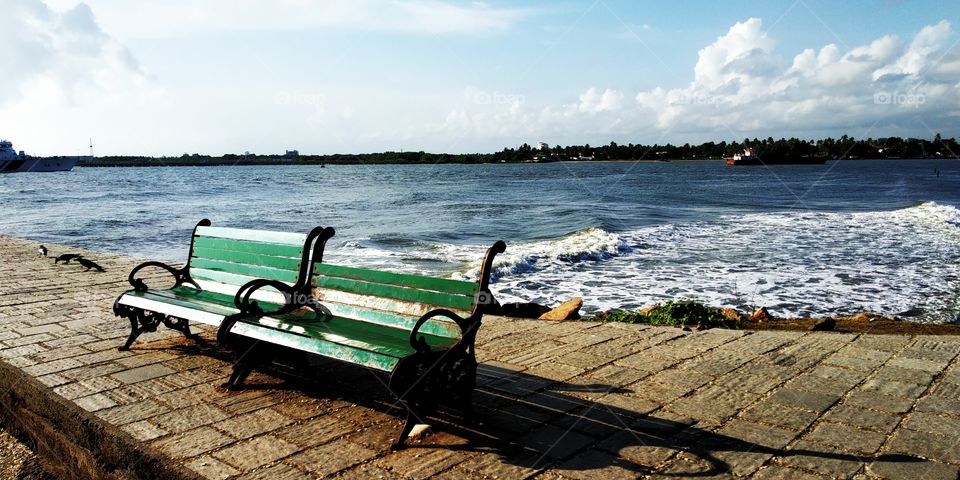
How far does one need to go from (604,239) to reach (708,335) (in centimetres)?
1139

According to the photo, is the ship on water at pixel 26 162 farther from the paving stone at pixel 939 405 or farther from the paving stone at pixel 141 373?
the paving stone at pixel 939 405

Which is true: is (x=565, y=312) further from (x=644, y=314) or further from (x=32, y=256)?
(x=32, y=256)

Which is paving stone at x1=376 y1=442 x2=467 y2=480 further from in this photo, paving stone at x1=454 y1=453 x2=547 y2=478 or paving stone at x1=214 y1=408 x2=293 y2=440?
paving stone at x1=214 y1=408 x2=293 y2=440

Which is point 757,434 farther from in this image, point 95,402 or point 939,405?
point 95,402

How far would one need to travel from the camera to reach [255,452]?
3367 mm

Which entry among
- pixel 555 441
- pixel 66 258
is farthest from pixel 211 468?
pixel 66 258

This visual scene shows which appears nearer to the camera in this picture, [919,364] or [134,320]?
[919,364]

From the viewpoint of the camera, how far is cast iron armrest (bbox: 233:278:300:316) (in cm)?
438

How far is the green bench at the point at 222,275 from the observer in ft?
15.3

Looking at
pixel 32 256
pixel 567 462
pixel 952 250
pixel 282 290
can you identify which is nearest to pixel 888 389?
pixel 567 462

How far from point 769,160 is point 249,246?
143425 mm

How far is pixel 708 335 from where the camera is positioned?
6.00 metres

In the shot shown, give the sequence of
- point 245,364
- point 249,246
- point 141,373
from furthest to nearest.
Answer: point 249,246
point 141,373
point 245,364

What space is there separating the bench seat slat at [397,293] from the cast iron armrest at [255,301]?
23cm
